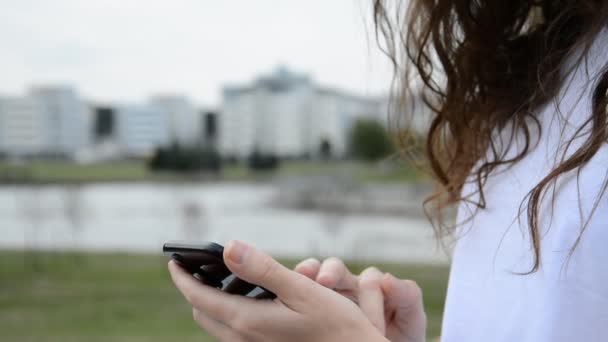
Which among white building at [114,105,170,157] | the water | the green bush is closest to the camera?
the water

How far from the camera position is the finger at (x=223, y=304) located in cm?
59

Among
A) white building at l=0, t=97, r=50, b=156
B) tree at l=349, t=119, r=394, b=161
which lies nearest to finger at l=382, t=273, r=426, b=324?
tree at l=349, t=119, r=394, b=161

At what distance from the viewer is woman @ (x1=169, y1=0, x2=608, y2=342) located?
55cm

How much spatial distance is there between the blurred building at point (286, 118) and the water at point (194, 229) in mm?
43867

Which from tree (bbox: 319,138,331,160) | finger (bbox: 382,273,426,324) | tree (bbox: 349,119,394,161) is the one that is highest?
finger (bbox: 382,273,426,324)

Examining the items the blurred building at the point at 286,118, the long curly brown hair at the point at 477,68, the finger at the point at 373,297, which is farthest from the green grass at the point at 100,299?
the blurred building at the point at 286,118

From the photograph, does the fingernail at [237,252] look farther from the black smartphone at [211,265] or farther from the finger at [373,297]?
the finger at [373,297]

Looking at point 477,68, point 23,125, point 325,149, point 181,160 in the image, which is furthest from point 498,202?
point 23,125

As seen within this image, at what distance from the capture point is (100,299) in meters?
5.12

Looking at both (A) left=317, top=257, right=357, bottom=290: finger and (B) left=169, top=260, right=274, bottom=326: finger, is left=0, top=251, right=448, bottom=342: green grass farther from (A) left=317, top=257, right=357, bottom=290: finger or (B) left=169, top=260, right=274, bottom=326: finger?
(B) left=169, top=260, right=274, bottom=326: finger

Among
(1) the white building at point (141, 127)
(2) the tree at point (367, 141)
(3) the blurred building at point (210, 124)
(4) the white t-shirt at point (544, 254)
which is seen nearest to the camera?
(4) the white t-shirt at point (544, 254)

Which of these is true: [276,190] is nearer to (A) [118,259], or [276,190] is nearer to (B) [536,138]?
(A) [118,259]

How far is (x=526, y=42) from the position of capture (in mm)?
891

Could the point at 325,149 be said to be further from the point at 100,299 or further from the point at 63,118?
the point at 100,299
